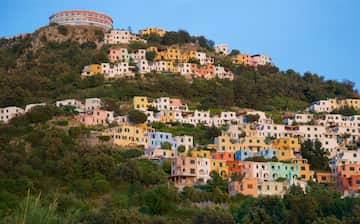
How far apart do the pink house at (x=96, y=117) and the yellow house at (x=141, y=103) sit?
3.91m

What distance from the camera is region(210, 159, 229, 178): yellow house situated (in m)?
48.9

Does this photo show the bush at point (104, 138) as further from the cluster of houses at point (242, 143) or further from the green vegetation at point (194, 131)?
the green vegetation at point (194, 131)

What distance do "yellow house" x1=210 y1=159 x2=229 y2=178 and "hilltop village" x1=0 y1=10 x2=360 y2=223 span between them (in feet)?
0.24

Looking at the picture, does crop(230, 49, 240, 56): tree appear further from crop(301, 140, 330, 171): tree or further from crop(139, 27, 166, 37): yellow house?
crop(301, 140, 330, 171): tree

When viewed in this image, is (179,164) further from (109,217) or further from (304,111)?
(304,111)

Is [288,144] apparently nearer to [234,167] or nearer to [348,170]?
[348,170]

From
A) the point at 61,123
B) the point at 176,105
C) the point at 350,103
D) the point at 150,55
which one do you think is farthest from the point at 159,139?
the point at 350,103

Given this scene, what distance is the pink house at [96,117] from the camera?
5709 centimetres

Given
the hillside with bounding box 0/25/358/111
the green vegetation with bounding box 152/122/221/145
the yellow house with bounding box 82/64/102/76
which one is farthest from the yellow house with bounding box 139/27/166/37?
the green vegetation with bounding box 152/122/221/145

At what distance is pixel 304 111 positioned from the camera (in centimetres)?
6731

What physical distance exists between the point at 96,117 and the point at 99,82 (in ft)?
37.9

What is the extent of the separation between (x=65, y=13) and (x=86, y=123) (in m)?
32.3

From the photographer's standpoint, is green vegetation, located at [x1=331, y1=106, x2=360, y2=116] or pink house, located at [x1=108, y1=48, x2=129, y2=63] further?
pink house, located at [x1=108, y1=48, x2=129, y2=63]

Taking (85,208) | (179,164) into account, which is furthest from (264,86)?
(85,208)
